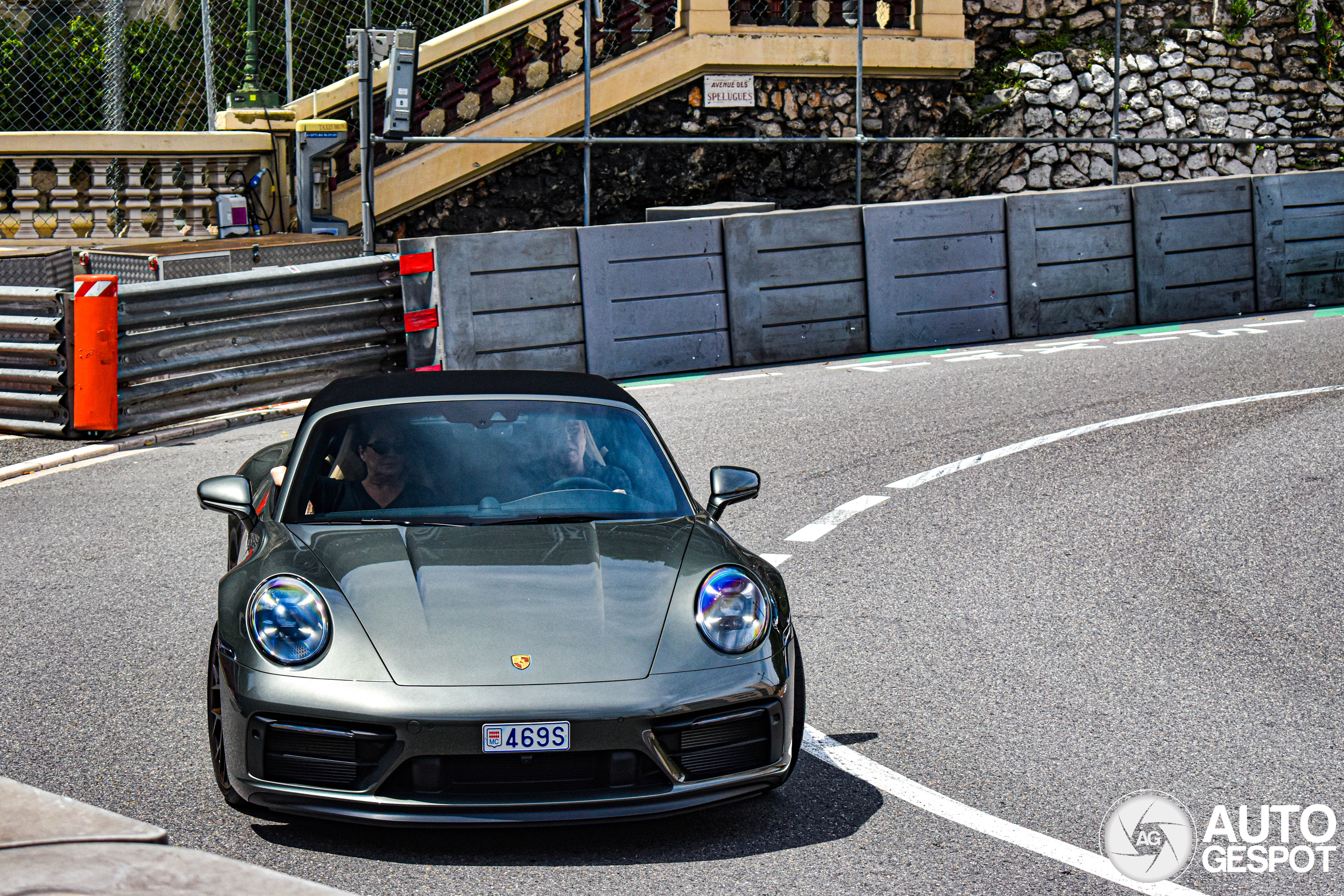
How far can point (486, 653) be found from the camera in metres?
4.30

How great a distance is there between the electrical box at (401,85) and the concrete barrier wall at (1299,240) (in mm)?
8951

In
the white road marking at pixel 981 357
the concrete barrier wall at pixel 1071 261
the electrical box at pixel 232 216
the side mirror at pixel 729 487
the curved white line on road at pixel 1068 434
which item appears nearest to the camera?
the side mirror at pixel 729 487

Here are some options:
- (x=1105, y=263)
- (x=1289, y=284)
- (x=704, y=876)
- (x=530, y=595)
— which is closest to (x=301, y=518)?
(x=530, y=595)

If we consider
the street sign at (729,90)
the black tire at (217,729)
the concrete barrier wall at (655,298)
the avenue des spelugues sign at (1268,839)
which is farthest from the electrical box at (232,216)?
the avenue des spelugues sign at (1268,839)

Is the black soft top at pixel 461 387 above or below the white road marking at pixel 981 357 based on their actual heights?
above

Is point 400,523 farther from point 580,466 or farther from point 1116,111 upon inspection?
point 1116,111

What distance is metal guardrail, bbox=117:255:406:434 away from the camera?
11.3 meters

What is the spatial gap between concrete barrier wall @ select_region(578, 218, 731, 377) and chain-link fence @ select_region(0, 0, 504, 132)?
7067mm

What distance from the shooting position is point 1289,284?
17.3 m

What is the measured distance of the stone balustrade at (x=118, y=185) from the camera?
17.7m

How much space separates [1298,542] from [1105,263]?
8.84 meters

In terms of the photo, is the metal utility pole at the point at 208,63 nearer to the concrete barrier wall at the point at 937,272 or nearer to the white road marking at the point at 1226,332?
the concrete barrier wall at the point at 937,272

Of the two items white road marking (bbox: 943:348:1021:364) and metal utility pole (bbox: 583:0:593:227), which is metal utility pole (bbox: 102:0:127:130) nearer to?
metal utility pole (bbox: 583:0:593:227)

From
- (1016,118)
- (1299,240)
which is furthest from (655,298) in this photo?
(1016,118)
